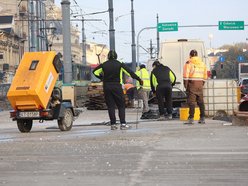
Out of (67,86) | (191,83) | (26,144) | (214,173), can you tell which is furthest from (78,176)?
(67,86)

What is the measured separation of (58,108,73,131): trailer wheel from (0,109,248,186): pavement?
229 centimetres

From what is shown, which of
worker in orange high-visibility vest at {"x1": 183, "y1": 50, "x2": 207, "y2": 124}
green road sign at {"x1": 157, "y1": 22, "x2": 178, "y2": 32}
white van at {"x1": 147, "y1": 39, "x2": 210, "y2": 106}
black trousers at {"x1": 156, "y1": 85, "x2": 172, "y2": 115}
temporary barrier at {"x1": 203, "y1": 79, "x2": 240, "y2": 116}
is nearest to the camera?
worker in orange high-visibility vest at {"x1": 183, "y1": 50, "x2": 207, "y2": 124}

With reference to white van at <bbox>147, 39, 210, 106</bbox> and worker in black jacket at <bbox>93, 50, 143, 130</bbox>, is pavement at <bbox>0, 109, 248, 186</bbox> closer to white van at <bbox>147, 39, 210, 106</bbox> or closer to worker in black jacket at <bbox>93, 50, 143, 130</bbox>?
worker in black jacket at <bbox>93, 50, 143, 130</bbox>

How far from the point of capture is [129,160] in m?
8.20

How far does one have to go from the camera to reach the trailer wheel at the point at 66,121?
1415 cm

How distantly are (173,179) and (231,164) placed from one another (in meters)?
1.33

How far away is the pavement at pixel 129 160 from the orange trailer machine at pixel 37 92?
195cm

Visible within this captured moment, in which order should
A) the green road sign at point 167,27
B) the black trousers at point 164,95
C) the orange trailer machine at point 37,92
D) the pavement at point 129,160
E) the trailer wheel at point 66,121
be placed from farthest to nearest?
1. the green road sign at point 167,27
2. the black trousers at point 164,95
3. the trailer wheel at point 66,121
4. the orange trailer machine at point 37,92
5. the pavement at point 129,160

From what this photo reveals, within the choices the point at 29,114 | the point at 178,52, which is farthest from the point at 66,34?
the point at 29,114

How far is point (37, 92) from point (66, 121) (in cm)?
126

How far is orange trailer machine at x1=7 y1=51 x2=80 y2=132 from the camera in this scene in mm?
13547

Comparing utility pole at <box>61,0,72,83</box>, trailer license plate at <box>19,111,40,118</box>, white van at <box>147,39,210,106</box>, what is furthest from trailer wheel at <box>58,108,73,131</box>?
utility pole at <box>61,0,72,83</box>

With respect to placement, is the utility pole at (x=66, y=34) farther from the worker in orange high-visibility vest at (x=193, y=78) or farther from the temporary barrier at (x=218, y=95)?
the worker in orange high-visibility vest at (x=193, y=78)

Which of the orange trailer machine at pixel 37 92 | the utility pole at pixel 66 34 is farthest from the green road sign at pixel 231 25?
the orange trailer machine at pixel 37 92
